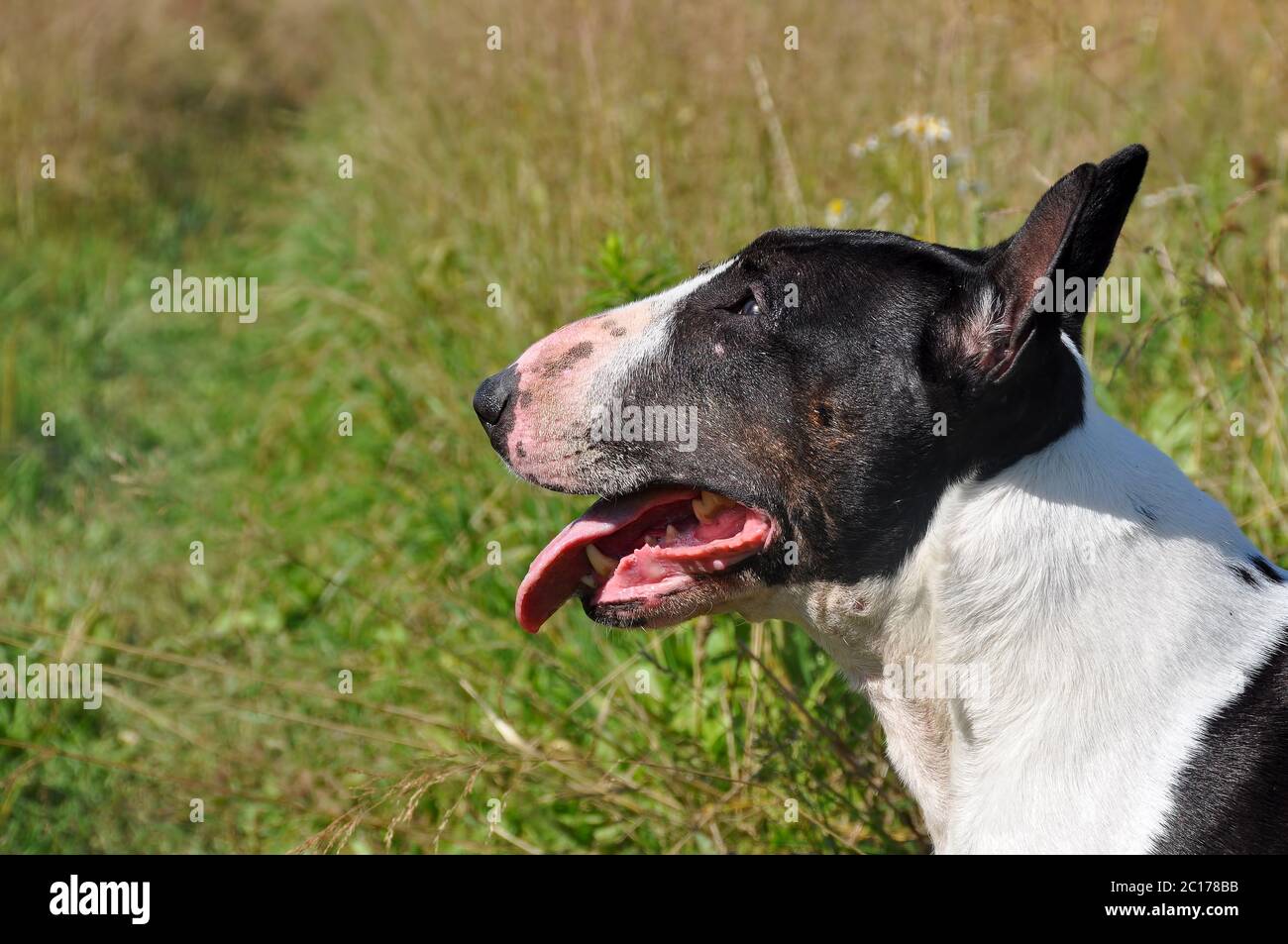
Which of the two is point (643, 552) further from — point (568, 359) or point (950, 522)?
point (950, 522)

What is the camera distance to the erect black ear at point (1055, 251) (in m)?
2.18

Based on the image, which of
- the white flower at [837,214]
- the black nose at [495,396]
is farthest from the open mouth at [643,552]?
the white flower at [837,214]

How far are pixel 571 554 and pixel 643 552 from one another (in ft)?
0.57

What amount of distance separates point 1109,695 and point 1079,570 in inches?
8.1

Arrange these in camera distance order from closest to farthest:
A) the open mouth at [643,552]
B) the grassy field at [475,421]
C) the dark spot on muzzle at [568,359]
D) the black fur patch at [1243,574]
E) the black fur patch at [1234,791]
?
the black fur patch at [1234,791], the black fur patch at [1243,574], the open mouth at [643,552], the dark spot on muzzle at [568,359], the grassy field at [475,421]

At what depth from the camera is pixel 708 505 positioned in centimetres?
265

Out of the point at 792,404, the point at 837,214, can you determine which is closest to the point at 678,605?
the point at 792,404

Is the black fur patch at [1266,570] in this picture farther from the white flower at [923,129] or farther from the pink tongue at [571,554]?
the white flower at [923,129]

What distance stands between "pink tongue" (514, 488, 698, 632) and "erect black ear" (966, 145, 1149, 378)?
27.0 inches

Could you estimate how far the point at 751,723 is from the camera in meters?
3.47

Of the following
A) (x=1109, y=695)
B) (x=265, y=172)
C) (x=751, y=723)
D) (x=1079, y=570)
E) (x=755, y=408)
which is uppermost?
(x=265, y=172)

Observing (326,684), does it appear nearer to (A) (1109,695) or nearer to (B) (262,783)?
(B) (262,783)
